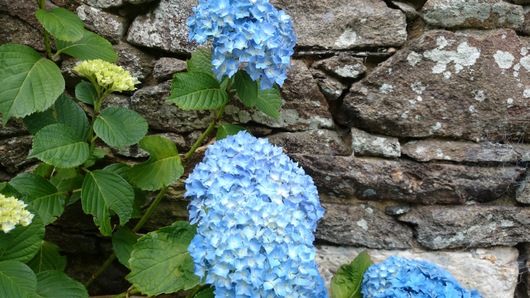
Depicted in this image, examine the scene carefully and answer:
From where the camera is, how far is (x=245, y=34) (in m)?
1.48

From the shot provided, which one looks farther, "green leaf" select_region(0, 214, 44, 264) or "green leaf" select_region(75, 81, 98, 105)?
"green leaf" select_region(75, 81, 98, 105)

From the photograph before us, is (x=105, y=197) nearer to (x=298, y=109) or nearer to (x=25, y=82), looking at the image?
(x=25, y=82)

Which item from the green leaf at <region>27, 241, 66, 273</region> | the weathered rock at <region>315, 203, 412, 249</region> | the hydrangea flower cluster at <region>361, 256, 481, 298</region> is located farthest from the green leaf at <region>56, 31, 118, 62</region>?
the hydrangea flower cluster at <region>361, 256, 481, 298</region>

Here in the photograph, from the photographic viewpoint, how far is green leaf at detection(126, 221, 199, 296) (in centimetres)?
145

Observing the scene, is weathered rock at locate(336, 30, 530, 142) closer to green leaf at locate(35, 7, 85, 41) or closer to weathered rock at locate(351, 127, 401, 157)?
weathered rock at locate(351, 127, 401, 157)

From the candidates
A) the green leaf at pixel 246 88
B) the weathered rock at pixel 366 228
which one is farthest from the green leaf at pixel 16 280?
the weathered rock at pixel 366 228

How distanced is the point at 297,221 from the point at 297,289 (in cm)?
18

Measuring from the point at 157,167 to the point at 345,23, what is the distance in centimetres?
88

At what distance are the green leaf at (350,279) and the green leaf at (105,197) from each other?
75 cm

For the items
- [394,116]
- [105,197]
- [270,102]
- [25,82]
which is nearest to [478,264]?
[394,116]

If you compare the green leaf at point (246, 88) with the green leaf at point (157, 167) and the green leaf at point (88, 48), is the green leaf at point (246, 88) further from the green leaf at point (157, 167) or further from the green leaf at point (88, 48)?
the green leaf at point (88, 48)

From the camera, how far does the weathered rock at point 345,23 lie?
1.91 meters

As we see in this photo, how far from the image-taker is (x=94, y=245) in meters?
2.14

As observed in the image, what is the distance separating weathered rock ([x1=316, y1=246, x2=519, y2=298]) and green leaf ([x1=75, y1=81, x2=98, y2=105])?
1.09 meters
